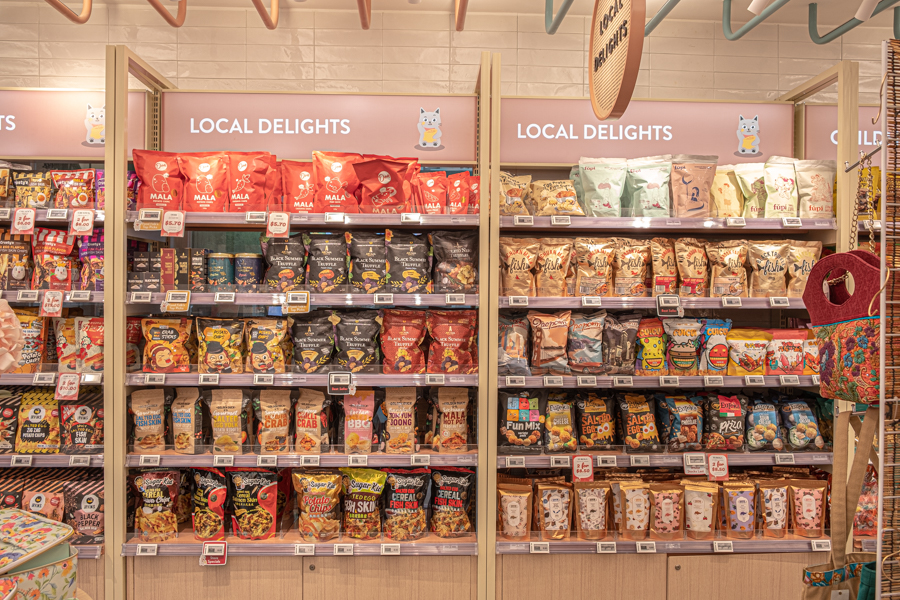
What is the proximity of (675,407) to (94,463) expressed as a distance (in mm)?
2870

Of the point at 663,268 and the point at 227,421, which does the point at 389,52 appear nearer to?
the point at 663,268

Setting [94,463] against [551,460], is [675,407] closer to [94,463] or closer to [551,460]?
[551,460]

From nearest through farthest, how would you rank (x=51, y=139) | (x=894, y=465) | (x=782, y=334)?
1. (x=894, y=465)
2. (x=782, y=334)
3. (x=51, y=139)

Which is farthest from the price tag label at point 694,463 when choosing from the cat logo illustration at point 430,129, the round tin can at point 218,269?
the round tin can at point 218,269

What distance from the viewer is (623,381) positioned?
2.77m

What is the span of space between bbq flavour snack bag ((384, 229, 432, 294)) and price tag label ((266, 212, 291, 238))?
0.48m

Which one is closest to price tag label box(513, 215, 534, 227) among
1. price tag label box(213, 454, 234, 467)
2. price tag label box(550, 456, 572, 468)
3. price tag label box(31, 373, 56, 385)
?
price tag label box(550, 456, 572, 468)

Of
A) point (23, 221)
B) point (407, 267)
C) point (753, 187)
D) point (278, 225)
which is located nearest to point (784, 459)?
point (753, 187)

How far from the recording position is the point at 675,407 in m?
2.87

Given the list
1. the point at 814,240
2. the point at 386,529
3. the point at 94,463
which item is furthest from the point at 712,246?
the point at 94,463

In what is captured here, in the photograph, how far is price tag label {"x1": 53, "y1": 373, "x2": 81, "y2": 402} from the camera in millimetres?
2672

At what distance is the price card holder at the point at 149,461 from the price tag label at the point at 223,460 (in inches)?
10.7

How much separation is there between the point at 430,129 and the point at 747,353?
2.07 metres

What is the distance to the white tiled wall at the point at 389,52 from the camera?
11.8 feet
